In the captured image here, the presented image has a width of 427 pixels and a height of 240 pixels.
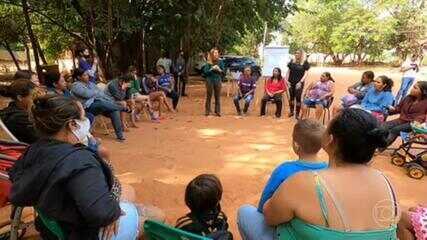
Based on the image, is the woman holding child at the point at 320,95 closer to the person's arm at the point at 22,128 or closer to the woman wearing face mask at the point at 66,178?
the person's arm at the point at 22,128

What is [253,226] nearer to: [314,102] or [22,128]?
[22,128]

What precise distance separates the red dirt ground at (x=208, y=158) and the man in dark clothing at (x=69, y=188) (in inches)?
83.0

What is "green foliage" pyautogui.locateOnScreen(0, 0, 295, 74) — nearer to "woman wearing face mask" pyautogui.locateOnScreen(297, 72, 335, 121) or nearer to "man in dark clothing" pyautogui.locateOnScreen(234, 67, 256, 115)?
"man in dark clothing" pyautogui.locateOnScreen(234, 67, 256, 115)

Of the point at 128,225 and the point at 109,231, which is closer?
the point at 109,231

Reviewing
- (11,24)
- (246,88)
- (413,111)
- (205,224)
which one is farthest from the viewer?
(11,24)

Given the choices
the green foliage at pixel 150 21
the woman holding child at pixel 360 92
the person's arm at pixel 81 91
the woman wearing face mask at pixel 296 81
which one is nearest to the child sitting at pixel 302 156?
the person's arm at pixel 81 91

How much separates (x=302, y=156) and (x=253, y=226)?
51 centimetres

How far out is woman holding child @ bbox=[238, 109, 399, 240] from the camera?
191 centimetres

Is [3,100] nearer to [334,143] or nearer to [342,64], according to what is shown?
[334,143]

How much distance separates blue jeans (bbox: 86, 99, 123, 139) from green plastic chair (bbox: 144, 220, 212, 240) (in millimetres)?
5305

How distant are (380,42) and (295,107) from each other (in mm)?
32800

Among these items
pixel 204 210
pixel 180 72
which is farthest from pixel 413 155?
pixel 180 72

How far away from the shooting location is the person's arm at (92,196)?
197 cm

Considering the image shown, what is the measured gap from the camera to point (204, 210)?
279cm
